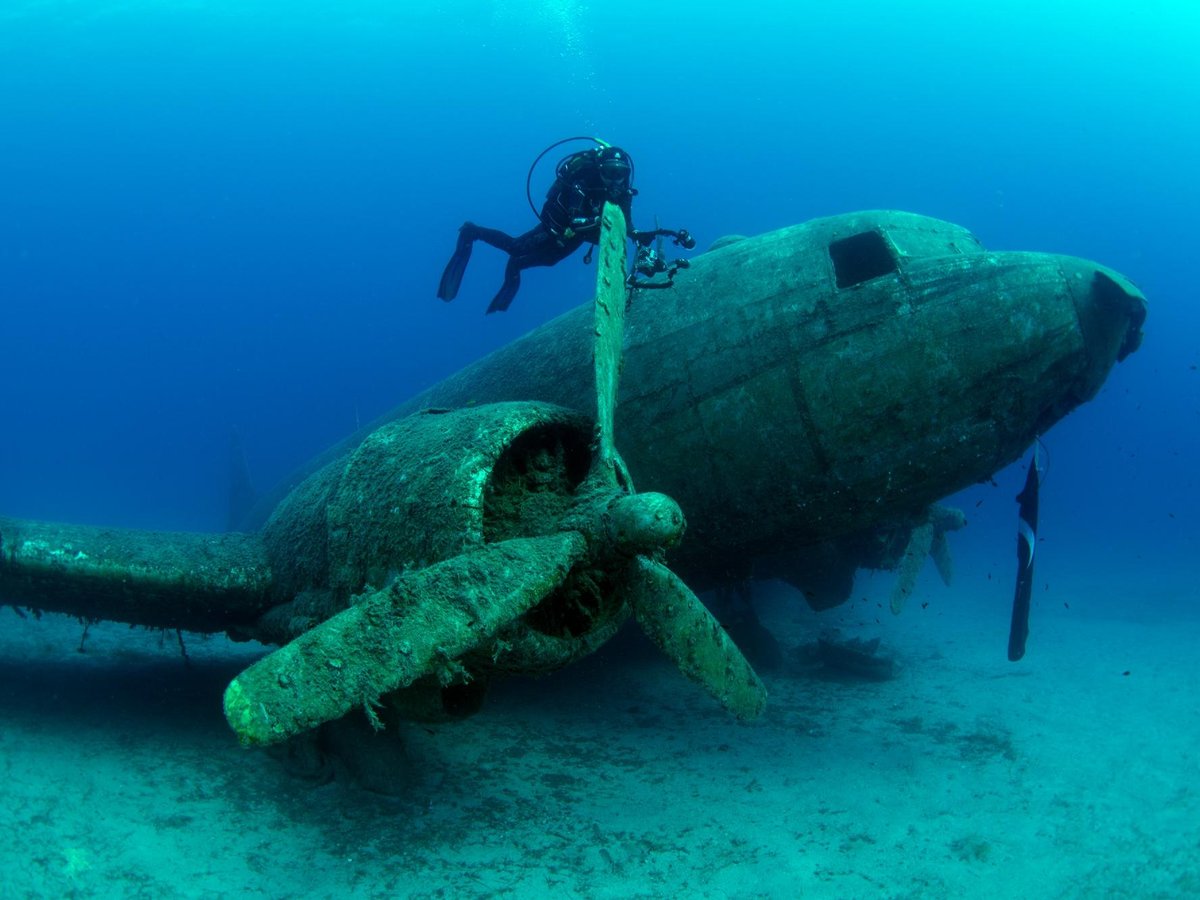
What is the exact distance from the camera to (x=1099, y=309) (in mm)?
6523

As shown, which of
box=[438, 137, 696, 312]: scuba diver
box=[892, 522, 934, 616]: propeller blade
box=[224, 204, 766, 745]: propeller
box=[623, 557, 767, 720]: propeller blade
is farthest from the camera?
box=[892, 522, 934, 616]: propeller blade

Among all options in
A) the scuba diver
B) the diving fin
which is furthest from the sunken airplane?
the diving fin

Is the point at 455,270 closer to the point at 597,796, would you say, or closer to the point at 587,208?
the point at 587,208

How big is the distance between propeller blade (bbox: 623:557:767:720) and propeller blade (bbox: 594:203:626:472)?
84cm

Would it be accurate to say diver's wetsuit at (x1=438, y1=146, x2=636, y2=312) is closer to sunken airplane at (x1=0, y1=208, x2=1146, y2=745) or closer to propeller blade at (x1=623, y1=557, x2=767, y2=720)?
sunken airplane at (x1=0, y1=208, x2=1146, y2=745)

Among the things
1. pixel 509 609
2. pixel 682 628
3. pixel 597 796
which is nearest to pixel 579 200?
pixel 682 628

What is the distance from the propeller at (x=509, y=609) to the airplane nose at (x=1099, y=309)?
4.48m

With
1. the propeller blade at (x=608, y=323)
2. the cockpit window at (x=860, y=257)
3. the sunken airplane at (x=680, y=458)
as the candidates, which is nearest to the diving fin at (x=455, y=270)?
the sunken airplane at (x=680, y=458)

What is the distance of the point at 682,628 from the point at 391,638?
79.7 inches

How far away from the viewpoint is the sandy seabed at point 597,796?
4.89m

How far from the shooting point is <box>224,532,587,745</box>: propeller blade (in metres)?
2.53

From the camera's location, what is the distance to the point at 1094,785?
7.23m

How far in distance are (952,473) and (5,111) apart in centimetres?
13927

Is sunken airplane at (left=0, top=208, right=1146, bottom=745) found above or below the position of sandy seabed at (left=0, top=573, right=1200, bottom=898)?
above
